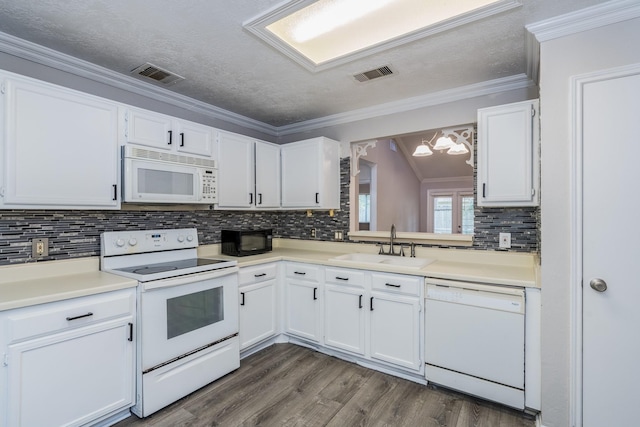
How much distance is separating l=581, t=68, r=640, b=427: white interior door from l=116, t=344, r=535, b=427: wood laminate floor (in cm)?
51

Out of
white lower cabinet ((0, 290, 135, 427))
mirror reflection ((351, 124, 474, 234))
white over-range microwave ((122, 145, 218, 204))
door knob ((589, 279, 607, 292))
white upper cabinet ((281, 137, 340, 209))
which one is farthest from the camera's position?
mirror reflection ((351, 124, 474, 234))

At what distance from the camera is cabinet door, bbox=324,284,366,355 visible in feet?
8.62

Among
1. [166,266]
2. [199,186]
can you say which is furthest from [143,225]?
[199,186]

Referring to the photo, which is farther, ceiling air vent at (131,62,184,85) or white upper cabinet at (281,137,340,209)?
white upper cabinet at (281,137,340,209)

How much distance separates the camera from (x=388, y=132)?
10.4 ft

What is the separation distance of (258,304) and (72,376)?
1401 mm

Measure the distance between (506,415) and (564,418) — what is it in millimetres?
329

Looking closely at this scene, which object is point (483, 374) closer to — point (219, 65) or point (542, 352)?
point (542, 352)

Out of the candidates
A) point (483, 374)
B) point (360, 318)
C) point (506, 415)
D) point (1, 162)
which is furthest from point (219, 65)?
point (506, 415)

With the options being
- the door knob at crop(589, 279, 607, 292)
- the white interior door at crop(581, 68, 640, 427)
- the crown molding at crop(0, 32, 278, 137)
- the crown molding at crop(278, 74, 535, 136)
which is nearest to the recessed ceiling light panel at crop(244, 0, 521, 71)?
the white interior door at crop(581, 68, 640, 427)

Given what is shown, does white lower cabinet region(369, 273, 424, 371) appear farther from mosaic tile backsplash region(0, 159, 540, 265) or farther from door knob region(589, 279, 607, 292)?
door knob region(589, 279, 607, 292)

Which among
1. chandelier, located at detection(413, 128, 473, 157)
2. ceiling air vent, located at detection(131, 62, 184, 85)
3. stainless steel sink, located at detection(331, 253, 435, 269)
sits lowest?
stainless steel sink, located at detection(331, 253, 435, 269)

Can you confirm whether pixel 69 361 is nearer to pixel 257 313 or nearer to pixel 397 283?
pixel 257 313

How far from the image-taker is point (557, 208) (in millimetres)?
1812
